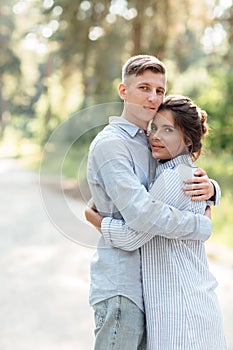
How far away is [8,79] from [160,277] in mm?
38125

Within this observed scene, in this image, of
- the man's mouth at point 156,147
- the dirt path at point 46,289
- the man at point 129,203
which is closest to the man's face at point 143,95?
the man at point 129,203

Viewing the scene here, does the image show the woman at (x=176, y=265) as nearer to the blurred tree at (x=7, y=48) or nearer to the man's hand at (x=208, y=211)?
the man's hand at (x=208, y=211)

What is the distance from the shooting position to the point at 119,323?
241cm

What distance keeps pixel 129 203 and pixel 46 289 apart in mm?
4013

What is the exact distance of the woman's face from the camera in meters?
2.46

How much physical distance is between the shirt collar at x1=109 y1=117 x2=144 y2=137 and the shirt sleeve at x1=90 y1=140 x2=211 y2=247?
0.10 metres

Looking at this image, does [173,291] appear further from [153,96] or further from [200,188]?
[153,96]

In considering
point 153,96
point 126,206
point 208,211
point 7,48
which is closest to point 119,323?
point 126,206

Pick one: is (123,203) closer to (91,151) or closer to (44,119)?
(91,151)

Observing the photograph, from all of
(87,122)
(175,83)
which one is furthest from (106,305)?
(175,83)

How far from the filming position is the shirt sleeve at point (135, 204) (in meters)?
2.28

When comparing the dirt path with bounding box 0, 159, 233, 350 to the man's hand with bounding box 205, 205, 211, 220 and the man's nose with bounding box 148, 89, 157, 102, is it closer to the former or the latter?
the man's hand with bounding box 205, 205, 211, 220

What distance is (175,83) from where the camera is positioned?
742 inches

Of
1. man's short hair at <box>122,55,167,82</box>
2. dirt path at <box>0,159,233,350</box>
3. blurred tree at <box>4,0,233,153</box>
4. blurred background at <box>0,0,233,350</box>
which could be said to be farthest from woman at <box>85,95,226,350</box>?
blurred tree at <box>4,0,233,153</box>
